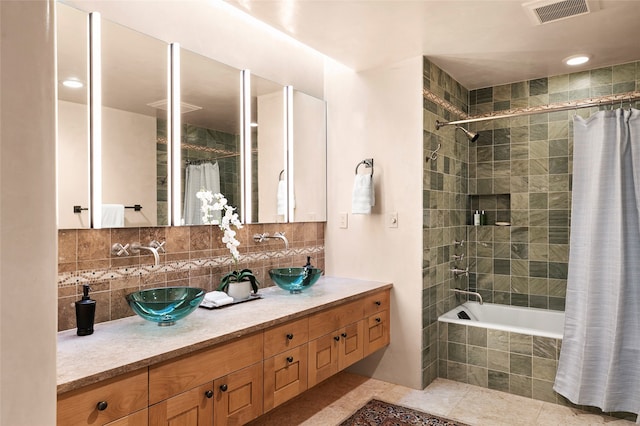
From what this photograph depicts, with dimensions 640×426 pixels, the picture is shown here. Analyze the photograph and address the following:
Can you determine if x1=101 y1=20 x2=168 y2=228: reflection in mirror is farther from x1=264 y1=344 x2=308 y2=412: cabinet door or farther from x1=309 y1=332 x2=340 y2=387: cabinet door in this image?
x1=309 y1=332 x2=340 y2=387: cabinet door

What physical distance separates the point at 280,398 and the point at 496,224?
8.72 feet

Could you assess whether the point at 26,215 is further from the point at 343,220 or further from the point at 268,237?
the point at 343,220

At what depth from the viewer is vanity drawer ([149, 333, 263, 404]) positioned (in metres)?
1.65

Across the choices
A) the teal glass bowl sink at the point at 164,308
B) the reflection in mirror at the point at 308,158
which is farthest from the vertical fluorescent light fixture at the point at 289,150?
the teal glass bowl sink at the point at 164,308

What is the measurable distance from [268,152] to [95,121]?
4.13ft

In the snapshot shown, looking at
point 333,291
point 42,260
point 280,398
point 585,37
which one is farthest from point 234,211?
point 585,37

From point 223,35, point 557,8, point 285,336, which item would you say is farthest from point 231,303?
point 557,8

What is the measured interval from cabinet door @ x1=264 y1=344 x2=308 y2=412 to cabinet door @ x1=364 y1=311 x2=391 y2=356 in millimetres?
717

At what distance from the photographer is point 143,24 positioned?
7.49 ft

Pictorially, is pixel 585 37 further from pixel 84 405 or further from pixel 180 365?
pixel 84 405

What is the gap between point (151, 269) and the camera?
232cm

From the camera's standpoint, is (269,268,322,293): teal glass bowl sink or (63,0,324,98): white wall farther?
(269,268,322,293): teal glass bowl sink

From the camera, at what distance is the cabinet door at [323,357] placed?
2494 mm

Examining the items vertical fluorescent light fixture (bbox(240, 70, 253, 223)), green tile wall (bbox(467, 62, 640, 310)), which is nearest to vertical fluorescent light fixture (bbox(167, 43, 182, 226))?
vertical fluorescent light fixture (bbox(240, 70, 253, 223))
